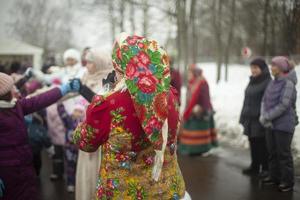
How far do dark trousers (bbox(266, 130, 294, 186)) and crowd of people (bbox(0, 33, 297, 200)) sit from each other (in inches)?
0.5

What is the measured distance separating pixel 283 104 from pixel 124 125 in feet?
12.3

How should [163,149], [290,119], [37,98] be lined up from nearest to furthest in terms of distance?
1. [163,149]
2. [37,98]
3. [290,119]

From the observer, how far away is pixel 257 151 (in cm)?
718

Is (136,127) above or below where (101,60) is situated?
below

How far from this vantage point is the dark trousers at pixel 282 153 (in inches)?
243

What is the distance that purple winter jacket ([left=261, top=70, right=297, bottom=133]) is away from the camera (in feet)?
20.0

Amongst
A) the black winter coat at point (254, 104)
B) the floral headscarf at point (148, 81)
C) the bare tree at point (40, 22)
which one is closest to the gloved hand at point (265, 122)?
the black winter coat at point (254, 104)

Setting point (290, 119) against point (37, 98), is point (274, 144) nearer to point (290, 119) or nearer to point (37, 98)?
point (290, 119)

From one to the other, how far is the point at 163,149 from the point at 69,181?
3.81 metres

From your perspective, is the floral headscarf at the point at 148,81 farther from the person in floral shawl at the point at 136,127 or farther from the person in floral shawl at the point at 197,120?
the person in floral shawl at the point at 197,120

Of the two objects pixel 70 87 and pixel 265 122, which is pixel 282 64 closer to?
pixel 265 122

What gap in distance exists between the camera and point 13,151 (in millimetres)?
3826

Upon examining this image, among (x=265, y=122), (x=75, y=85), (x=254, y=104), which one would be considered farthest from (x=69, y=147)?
(x=254, y=104)

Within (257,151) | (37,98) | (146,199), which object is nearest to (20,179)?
(37,98)
